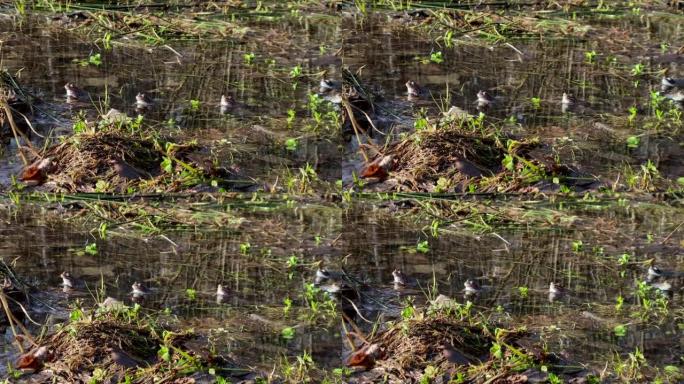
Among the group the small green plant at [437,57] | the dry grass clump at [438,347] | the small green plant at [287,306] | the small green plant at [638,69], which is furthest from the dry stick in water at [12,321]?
the small green plant at [638,69]

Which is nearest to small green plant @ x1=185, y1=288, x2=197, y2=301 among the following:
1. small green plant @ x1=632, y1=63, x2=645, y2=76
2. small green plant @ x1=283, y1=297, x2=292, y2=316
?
small green plant @ x1=283, y1=297, x2=292, y2=316

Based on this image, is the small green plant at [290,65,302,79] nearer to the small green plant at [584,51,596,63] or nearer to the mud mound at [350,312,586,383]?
the mud mound at [350,312,586,383]

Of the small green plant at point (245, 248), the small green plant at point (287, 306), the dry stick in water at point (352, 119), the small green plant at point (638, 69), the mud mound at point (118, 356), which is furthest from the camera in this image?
the small green plant at point (638, 69)

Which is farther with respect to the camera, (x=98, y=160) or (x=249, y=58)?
(x=249, y=58)

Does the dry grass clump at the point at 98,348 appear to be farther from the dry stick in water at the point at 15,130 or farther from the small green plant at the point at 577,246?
the small green plant at the point at 577,246

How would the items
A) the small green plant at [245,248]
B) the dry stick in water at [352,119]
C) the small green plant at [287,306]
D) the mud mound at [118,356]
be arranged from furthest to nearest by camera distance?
the dry stick in water at [352,119] → the small green plant at [245,248] → the small green plant at [287,306] → the mud mound at [118,356]

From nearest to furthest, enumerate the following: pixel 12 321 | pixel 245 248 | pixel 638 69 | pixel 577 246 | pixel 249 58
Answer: pixel 12 321 < pixel 245 248 < pixel 577 246 < pixel 249 58 < pixel 638 69

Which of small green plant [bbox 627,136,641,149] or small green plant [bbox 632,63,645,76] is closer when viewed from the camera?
small green plant [bbox 627,136,641,149]

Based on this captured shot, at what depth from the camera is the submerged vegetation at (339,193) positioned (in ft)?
15.8

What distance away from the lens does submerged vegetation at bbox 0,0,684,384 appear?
480cm

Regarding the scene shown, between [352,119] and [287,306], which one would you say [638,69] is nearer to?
[352,119]

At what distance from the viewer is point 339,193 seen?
4.99 meters

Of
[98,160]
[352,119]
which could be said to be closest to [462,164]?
[352,119]

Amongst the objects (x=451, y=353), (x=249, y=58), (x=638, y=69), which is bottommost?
(x=451, y=353)
